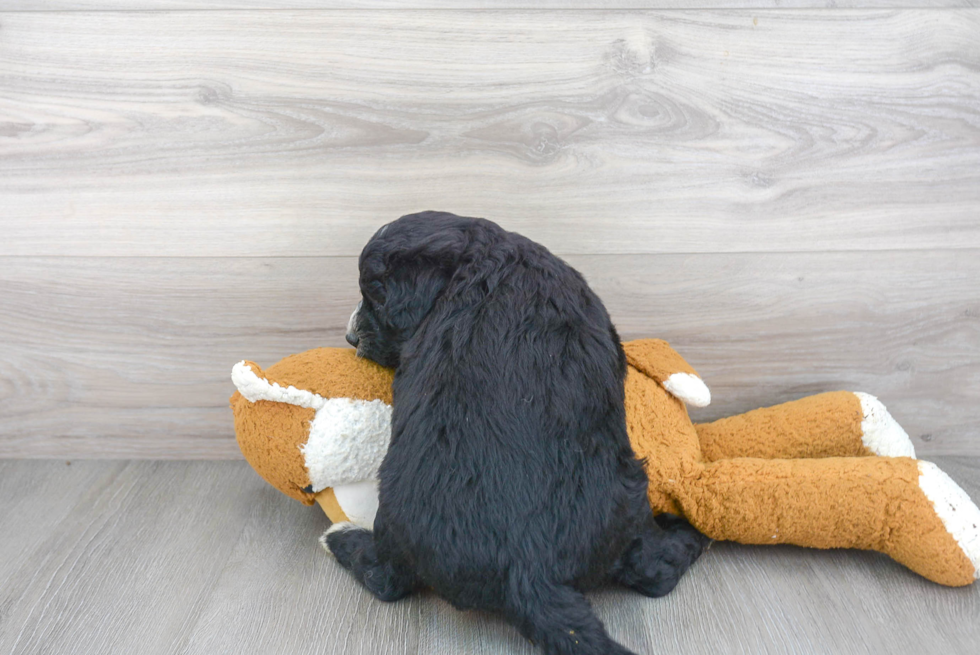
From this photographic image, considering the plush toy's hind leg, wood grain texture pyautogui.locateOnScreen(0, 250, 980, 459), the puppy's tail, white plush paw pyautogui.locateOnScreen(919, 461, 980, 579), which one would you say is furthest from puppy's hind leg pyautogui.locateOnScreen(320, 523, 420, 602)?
white plush paw pyautogui.locateOnScreen(919, 461, 980, 579)

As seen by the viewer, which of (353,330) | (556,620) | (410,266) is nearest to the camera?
(556,620)

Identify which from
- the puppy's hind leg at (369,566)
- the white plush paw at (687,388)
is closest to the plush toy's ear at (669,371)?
the white plush paw at (687,388)

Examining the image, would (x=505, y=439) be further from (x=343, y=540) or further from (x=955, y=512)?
(x=955, y=512)

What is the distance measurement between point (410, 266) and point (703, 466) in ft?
1.58

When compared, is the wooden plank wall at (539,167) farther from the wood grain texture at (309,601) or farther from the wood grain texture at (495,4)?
the wood grain texture at (309,601)

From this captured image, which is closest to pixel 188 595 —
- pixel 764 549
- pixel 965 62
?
pixel 764 549

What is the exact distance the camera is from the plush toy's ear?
3.34 ft

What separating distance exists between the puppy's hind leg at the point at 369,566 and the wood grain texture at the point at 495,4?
2.58 ft

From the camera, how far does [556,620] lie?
0.76 metres

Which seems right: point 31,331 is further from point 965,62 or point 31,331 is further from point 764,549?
point 965,62

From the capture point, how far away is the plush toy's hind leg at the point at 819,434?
3.46ft

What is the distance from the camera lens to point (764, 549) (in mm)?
1021

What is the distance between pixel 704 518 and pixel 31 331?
1.14 m

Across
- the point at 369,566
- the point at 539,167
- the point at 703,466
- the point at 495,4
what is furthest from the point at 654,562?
the point at 495,4
